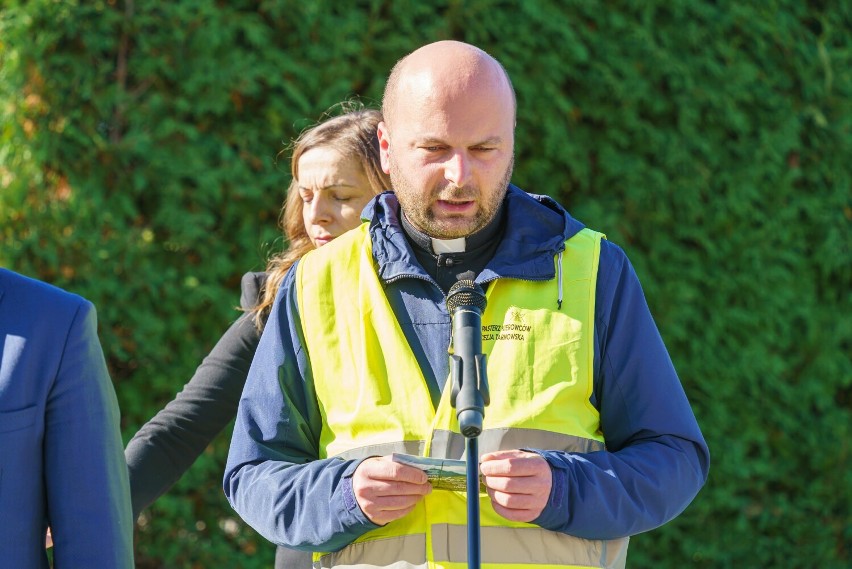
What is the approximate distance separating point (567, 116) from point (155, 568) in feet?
9.17

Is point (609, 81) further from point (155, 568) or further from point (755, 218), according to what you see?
point (155, 568)

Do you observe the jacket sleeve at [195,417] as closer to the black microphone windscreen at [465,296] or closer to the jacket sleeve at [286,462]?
the jacket sleeve at [286,462]

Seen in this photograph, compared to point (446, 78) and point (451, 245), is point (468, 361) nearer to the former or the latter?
point (451, 245)

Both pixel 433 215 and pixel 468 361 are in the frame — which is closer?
pixel 468 361

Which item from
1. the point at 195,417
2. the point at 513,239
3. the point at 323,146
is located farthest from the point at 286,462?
the point at 323,146

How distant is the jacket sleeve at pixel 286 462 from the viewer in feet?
8.43

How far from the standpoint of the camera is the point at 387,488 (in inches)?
96.4

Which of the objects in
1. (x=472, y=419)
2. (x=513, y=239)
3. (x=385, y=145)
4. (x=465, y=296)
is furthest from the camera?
(x=385, y=145)

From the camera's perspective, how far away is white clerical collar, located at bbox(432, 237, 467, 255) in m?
2.87

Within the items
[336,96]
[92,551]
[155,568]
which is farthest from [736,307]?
[92,551]

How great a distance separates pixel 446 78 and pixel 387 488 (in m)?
0.93

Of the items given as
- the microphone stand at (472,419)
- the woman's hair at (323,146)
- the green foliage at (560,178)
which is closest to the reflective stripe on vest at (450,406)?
the microphone stand at (472,419)

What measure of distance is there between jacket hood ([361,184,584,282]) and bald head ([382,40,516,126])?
23cm

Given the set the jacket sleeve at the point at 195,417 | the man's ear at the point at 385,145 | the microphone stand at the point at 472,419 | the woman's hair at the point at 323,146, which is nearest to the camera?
the microphone stand at the point at 472,419
